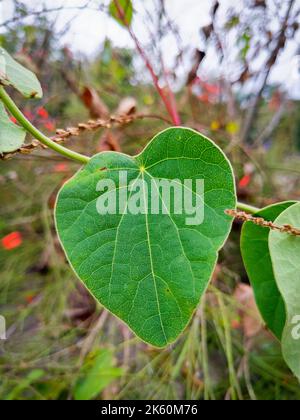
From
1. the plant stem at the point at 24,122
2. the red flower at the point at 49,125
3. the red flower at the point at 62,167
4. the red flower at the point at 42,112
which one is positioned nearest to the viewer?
the plant stem at the point at 24,122

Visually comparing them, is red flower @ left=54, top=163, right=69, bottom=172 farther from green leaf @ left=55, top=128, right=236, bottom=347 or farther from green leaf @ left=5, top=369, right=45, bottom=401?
green leaf @ left=55, top=128, right=236, bottom=347

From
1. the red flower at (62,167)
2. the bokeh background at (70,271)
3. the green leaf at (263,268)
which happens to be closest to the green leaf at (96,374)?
the bokeh background at (70,271)

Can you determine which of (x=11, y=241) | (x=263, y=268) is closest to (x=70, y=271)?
(x=11, y=241)

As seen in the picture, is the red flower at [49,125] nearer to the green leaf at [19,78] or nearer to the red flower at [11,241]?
the red flower at [11,241]
